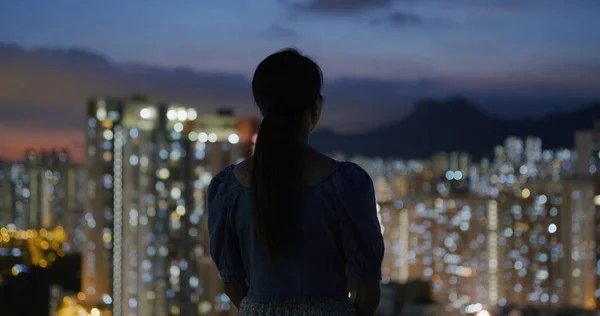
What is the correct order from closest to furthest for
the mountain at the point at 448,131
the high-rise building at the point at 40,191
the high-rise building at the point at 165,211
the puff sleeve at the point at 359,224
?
the puff sleeve at the point at 359,224 < the high-rise building at the point at 165,211 < the high-rise building at the point at 40,191 < the mountain at the point at 448,131

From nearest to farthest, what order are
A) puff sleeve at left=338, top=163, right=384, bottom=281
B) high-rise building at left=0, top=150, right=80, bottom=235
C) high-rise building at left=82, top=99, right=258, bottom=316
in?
puff sleeve at left=338, top=163, right=384, bottom=281 → high-rise building at left=82, top=99, right=258, bottom=316 → high-rise building at left=0, top=150, right=80, bottom=235

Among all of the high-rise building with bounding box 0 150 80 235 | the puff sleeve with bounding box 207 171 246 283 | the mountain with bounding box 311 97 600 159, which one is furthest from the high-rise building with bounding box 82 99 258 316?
the puff sleeve with bounding box 207 171 246 283

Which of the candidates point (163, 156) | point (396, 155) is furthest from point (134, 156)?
point (396, 155)

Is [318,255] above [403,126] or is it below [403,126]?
below

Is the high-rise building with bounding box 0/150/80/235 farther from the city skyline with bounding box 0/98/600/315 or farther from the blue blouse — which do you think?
the blue blouse

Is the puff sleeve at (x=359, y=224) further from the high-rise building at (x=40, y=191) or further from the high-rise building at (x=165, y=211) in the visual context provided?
the high-rise building at (x=40, y=191)

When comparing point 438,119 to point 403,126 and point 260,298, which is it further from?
point 260,298

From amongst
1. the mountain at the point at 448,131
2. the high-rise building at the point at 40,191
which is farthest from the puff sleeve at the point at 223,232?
the mountain at the point at 448,131

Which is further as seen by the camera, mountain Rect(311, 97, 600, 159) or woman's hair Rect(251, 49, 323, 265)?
mountain Rect(311, 97, 600, 159)
